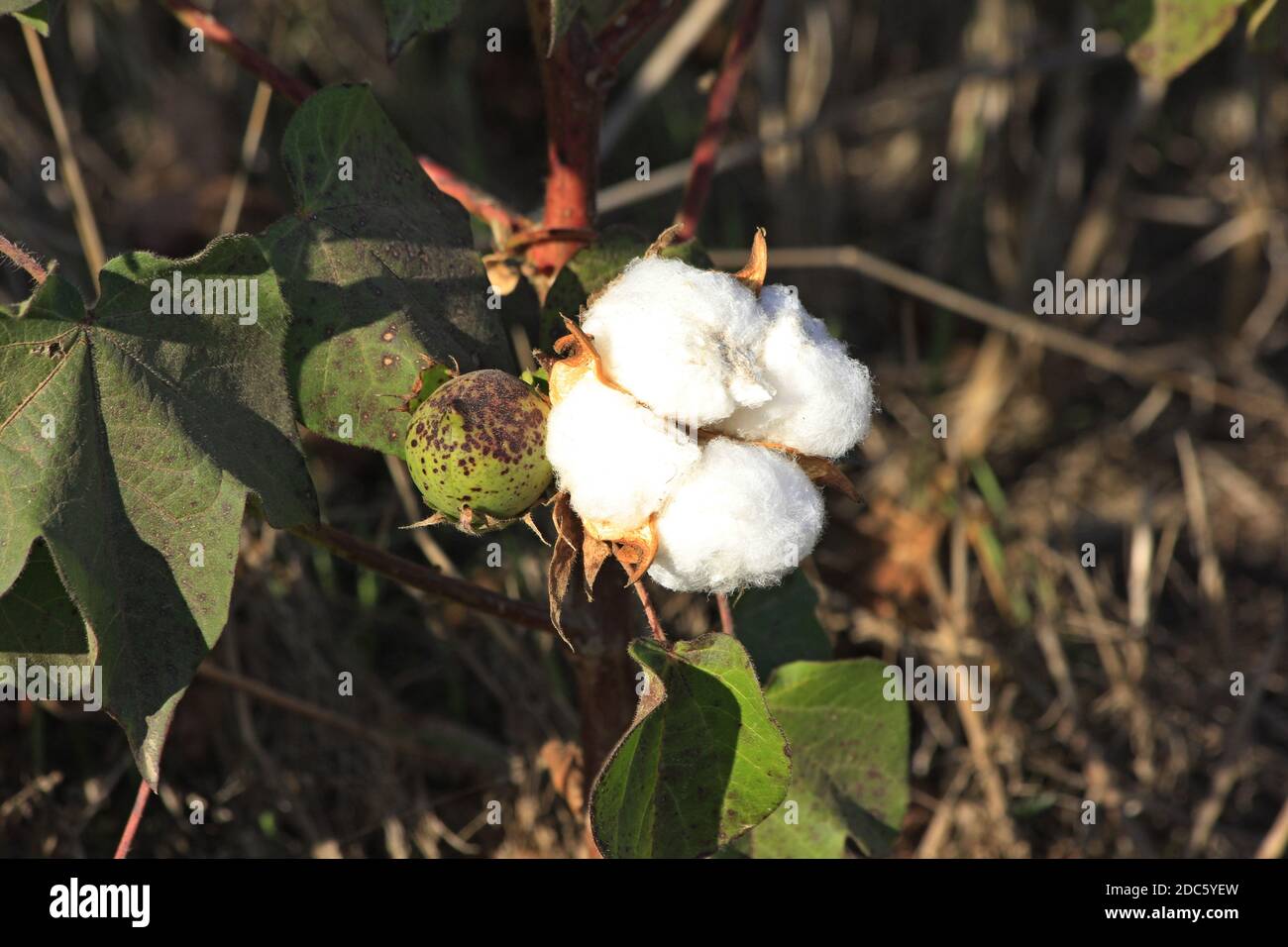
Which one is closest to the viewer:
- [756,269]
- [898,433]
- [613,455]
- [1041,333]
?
[613,455]

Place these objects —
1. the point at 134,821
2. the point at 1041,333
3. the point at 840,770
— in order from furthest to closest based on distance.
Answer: the point at 1041,333
the point at 840,770
the point at 134,821

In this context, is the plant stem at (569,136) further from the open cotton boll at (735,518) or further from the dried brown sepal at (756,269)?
the open cotton boll at (735,518)

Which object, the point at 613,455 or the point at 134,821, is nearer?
the point at 613,455

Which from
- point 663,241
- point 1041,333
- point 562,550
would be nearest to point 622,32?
point 663,241

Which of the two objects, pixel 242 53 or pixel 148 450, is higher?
pixel 242 53

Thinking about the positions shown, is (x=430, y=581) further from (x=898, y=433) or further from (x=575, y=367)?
(x=898, y=433)

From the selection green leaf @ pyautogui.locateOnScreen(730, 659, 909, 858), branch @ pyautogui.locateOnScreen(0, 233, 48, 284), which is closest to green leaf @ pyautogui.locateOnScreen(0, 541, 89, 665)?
branch @ pyautogui.locateOnScreen(0, 233, 48, 284)
